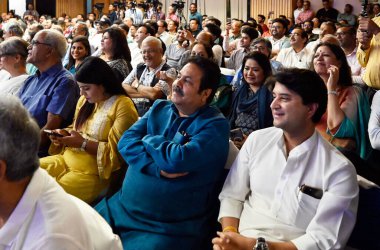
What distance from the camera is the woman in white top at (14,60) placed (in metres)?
3.42

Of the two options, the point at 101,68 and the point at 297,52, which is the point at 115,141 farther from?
the point at 297,52

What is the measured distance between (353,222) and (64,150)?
1650mm

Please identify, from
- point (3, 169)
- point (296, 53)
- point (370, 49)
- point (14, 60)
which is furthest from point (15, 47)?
point (296, 53)

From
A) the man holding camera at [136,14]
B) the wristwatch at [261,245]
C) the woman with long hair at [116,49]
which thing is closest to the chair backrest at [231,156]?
the wristwatch at [261,245]

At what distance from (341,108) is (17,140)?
2103 millimetres

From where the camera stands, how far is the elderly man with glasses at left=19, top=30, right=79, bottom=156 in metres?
2.99

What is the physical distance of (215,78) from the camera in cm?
230

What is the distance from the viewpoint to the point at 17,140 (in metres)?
1.06

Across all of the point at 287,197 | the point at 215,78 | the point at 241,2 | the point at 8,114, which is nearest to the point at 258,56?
the point at 215,78

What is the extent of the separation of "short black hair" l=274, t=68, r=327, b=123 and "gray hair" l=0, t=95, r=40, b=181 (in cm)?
107

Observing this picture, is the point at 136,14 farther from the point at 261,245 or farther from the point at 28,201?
the point at 28,201

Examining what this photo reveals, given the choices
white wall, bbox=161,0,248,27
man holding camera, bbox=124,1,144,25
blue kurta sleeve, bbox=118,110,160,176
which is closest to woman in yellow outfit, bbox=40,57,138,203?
blue kurta sleeve, bbox=118,110,160,176

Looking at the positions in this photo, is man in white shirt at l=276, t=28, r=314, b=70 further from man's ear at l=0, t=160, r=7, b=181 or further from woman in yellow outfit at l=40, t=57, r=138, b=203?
man's ear at l=0, t=160, r=7, b=181

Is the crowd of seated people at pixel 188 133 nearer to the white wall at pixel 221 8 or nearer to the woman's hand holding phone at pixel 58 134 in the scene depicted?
the woman's hand holding phone at pixel 58 134
